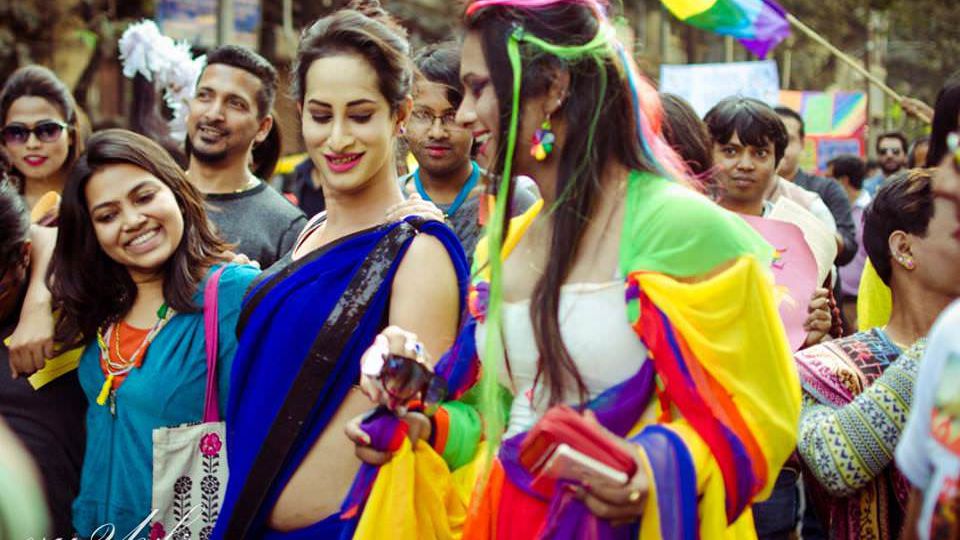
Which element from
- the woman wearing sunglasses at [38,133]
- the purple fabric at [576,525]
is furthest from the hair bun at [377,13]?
the woman wearing sunglasses at [38,133]

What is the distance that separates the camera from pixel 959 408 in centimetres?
173

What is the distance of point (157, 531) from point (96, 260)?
848mm

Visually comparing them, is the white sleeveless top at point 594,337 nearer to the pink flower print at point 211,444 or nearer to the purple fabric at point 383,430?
the purple fabric at point 383,430

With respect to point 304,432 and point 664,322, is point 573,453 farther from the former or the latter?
point 304,432

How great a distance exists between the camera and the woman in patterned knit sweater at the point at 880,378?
2.93 meters

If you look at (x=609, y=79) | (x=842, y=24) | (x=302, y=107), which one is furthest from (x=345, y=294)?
(x=842, y=24)

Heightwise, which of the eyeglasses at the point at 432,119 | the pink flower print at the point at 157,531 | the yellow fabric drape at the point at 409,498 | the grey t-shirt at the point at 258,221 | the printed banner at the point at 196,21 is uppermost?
the printed banner at the point at 196,21

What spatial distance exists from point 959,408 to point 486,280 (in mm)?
1173

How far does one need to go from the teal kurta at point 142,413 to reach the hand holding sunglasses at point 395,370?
1.00 meters

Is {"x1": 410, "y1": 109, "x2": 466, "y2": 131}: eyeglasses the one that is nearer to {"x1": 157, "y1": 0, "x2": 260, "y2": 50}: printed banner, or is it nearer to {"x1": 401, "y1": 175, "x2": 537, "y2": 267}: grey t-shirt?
{"x1": 401, "y1": 175, "x2": 537, "y2": 267}: grey t-shirt

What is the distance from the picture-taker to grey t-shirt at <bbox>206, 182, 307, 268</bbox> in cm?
459

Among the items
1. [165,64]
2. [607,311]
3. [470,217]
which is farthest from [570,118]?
[165,64]

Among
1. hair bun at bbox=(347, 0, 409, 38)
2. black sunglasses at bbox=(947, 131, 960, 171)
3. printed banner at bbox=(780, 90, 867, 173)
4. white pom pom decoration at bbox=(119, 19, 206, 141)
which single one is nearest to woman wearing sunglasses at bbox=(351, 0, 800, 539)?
black sunglasses at bbox=(947, 131, 960, 171)

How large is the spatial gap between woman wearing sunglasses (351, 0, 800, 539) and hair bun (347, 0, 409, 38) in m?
0.74
